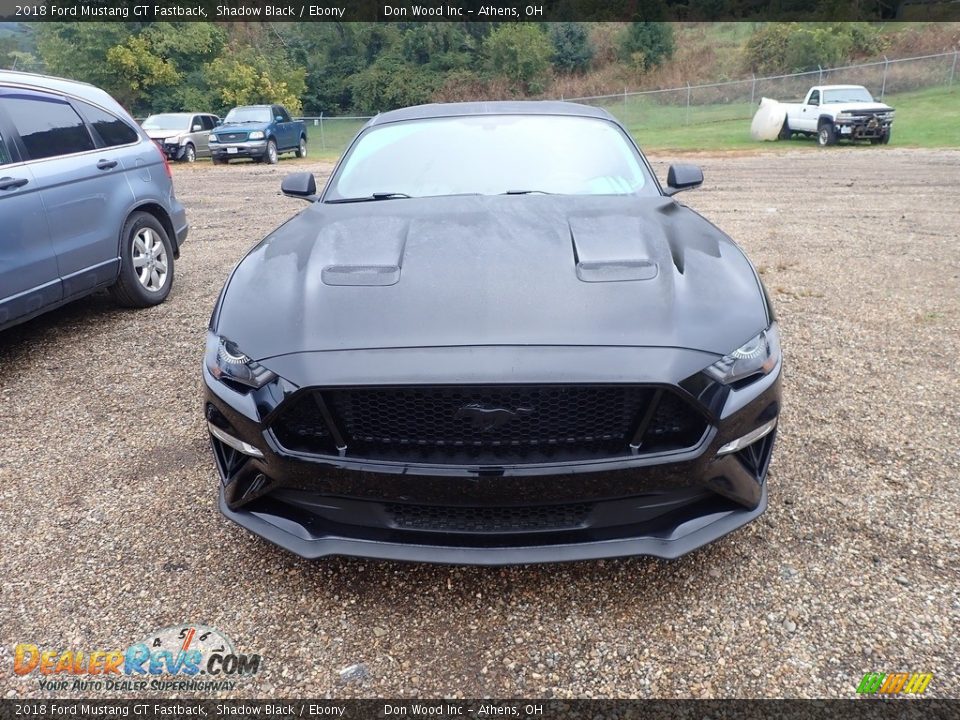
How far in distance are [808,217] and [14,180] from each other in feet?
27.8

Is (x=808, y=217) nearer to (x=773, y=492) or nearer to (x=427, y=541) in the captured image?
(x=773, y=492)

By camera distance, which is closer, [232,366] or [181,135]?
[232,366]

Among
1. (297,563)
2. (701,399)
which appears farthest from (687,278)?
(297,563)

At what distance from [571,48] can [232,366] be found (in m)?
46.1

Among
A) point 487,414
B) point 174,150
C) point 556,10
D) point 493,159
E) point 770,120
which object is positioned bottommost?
point 770,120

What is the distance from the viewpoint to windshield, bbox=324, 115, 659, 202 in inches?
136

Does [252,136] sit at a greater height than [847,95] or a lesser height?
lesser

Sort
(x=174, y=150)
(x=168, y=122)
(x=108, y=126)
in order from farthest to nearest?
(x=168, y=122)
(x=174, y=150)
(x=108, y=126)

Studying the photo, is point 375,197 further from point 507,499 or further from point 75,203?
point 75,203

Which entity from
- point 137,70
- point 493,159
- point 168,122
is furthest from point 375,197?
point 137,70

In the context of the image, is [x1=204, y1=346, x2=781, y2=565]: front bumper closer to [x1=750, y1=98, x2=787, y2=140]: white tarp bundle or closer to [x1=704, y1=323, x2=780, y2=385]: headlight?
[x1=704, y1=323, x2=780, y2=385]: headlight

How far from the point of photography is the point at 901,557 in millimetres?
2502

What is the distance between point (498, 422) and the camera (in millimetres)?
2074

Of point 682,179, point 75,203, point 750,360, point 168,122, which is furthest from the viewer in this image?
point 168,122
